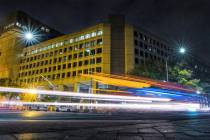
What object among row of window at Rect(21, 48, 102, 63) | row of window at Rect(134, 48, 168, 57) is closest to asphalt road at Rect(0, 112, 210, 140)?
row of window at Rect(21, 48, 102, 63)

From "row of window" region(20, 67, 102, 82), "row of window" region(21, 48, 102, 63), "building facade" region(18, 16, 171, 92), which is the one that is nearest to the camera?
"building facade" region(18, 16, 171, 92)

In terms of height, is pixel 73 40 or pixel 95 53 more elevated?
pixel 73 40

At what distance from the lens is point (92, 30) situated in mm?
79812

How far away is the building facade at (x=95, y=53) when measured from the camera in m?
74.2

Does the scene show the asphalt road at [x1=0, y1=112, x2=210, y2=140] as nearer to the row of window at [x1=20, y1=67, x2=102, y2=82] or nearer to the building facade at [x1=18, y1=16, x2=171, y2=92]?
the building facade at [x1=18, y1=16, x2=171, y2=92]

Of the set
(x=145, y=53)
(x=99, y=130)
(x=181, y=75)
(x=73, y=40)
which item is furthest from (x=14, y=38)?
(x=99, y=130)

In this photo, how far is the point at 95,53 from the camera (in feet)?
253

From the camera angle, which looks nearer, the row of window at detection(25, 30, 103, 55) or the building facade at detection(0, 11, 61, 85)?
the row of window at detection(25, 30, 103, 55)

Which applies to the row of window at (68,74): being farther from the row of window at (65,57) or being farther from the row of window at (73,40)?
the row of window at (73,40)

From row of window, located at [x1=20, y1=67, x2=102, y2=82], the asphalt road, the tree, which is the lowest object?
the asphalt road

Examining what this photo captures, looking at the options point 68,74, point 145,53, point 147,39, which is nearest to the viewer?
point 145,53

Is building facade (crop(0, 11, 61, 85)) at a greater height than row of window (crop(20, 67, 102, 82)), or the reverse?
building facade (crop(0, 11, 61, 85))

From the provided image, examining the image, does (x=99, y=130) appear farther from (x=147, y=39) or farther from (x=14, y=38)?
(x=14, y=38)

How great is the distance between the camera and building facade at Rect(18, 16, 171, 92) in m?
74.2
